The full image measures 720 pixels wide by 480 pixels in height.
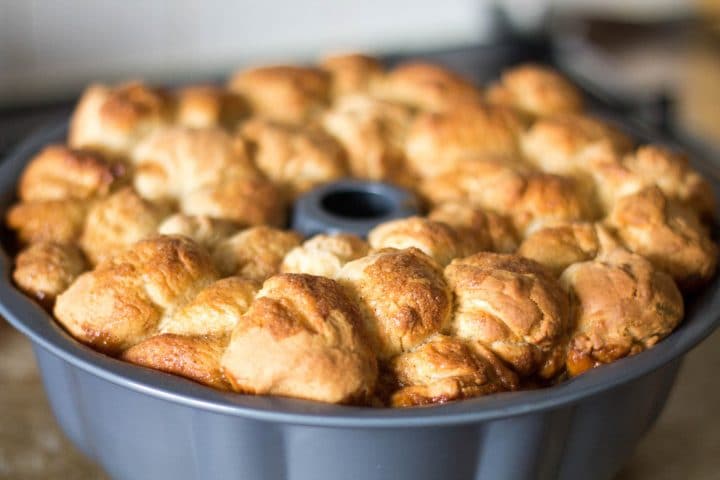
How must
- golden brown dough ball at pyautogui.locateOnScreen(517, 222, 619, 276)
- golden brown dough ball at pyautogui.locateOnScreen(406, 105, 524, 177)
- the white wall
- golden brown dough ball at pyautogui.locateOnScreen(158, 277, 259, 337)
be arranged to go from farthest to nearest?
the white wall < golden brown dough ball at pyautogui.locateOnScreen(406, 105, 524, 177) < golden brown dough ball at pyautogui.locateOnScreen(517, 222, 619, 276) < golden brown dough ball at pyautogui.locateOnScreen(158, 277, 259, 337)

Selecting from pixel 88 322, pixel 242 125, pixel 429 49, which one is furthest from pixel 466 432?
pixel 429 49

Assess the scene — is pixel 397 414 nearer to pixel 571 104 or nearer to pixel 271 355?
pixel 271 355

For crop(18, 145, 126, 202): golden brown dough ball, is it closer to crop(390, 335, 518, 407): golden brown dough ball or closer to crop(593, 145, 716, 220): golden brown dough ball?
crop(390, 335, 518, 407): golden brown dough ball

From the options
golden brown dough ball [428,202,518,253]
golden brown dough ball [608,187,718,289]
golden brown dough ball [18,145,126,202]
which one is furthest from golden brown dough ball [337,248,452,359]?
golden brown dough ball [18,145,126,202]

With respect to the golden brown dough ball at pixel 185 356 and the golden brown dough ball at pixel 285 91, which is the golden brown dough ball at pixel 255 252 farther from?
the golden brown dough ball at pixel 285 91

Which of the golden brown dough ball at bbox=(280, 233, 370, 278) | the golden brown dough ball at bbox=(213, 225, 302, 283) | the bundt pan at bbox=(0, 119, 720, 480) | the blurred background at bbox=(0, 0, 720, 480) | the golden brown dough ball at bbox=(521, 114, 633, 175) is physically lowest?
the blurred background at bbox=(0, 0, 720, 480)

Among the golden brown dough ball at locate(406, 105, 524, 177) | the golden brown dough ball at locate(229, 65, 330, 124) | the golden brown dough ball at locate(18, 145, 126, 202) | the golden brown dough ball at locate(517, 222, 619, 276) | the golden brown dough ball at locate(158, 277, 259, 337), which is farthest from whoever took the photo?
the golden brown dough ball at locate(229, 65, 330, 124)

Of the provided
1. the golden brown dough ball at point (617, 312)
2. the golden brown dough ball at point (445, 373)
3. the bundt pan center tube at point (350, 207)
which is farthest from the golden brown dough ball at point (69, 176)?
the golden brown dough ball at point (617, 312)
